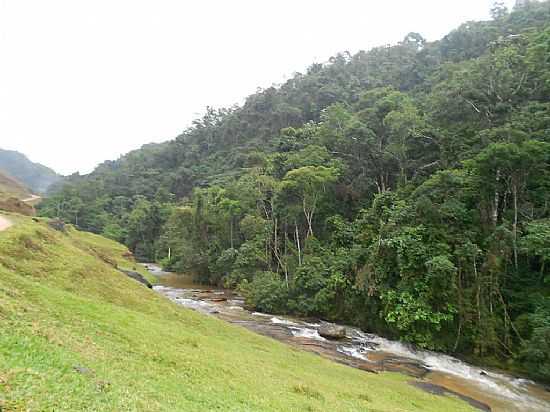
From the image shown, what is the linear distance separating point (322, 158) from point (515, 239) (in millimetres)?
22929

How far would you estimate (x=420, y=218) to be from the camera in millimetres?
30484

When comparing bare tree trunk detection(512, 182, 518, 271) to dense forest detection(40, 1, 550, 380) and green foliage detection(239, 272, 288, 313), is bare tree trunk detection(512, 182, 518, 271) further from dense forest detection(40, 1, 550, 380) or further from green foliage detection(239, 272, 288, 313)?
green foliage detection(239, 272, 288, 313)

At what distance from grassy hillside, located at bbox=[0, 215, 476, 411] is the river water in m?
2.12

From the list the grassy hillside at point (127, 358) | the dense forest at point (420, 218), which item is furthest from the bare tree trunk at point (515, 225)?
the grassy hillside at point (127, 358)

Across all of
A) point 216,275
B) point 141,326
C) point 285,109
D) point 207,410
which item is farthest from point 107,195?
point 207,410

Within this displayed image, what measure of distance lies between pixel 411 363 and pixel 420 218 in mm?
11200

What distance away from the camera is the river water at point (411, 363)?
19719 millimetres

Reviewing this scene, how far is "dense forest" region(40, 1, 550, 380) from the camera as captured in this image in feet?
85.7

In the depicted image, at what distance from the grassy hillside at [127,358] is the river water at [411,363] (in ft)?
6.96

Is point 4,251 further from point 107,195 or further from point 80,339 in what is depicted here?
point 107,195

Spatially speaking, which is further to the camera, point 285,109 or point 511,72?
point 285,109

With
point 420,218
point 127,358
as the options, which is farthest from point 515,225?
point 127,358

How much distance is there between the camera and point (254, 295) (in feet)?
127

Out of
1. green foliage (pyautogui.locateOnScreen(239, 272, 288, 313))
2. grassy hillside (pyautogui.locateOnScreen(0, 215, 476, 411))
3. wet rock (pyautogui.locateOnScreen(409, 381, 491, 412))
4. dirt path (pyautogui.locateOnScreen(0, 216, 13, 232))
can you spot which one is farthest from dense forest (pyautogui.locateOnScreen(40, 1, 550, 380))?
dirt path (pyautogui.locateOnScreen(0, 216, 13, 232))
